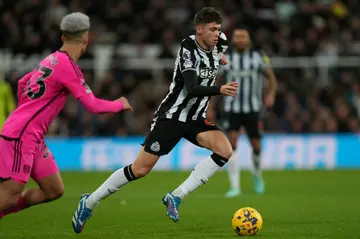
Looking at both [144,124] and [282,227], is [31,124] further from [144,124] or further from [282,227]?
[144,124]

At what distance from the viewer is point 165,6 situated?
21359 mm

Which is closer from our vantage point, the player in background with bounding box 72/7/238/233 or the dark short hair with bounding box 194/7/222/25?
the player in background with bounding box 72/7/238/233

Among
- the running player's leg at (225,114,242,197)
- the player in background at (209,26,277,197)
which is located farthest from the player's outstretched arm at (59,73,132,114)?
the player in background at (209,26,277,197)

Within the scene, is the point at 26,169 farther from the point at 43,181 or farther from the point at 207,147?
the point at 207,147

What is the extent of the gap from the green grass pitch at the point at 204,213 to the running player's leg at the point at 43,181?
1.18 feet

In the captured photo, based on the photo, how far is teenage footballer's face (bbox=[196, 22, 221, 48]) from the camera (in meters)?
8.54

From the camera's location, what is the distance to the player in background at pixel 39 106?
729 cm

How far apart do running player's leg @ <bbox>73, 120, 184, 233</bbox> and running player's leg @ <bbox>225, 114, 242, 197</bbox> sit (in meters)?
3.99

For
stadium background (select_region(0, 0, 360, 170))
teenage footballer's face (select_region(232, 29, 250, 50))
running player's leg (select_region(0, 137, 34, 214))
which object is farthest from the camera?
stadium background (select_region(0, 0, 360, 170))

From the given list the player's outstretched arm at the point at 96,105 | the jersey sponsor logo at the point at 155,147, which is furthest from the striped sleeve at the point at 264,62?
the player's outstretched arm at the point at 96,105

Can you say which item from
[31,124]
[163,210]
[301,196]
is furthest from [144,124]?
[31,124]

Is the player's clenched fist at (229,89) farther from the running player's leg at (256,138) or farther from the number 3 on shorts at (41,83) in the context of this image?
the running player's leg at (256,138)

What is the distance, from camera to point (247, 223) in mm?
7824

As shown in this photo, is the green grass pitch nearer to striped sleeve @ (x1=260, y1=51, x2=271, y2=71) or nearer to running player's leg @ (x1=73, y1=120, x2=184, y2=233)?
running player's leg @ (x1=73, y1=120, x2=184, y2=233)
